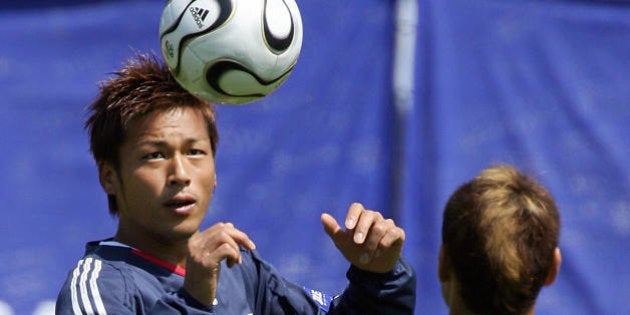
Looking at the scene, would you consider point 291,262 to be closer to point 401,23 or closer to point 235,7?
point 401,23

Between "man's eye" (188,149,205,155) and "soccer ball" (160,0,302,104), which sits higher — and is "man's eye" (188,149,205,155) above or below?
below

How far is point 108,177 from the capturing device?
4137 mm

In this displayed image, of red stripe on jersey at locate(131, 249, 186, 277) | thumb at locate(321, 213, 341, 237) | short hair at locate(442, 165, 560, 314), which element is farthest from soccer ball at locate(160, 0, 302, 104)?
short hair at locate(442, 165, 560, 314)

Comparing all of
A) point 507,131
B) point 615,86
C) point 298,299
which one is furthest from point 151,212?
point 615,86

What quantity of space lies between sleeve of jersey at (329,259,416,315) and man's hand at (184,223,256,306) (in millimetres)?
441

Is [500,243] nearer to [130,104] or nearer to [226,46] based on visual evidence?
[226,46]

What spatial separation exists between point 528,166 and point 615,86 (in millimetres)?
518

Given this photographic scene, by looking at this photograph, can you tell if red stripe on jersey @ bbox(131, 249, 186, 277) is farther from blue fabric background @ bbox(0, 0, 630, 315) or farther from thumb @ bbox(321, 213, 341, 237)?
blue fabric background @ bbox(0, 0, 630, 315)

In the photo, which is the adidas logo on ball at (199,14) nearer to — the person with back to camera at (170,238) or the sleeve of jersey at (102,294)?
the person with back to camera at (170,238)

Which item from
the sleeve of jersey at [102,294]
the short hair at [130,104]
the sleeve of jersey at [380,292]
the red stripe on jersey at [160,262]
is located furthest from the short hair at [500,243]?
the short hair at [130,104]

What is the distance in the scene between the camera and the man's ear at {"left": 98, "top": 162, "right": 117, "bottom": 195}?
13.5ft

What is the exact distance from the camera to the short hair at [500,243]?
306 centimetres

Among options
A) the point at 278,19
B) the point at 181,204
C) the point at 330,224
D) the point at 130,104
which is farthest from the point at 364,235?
the point at 130,104

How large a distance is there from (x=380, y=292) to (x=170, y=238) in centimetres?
68
